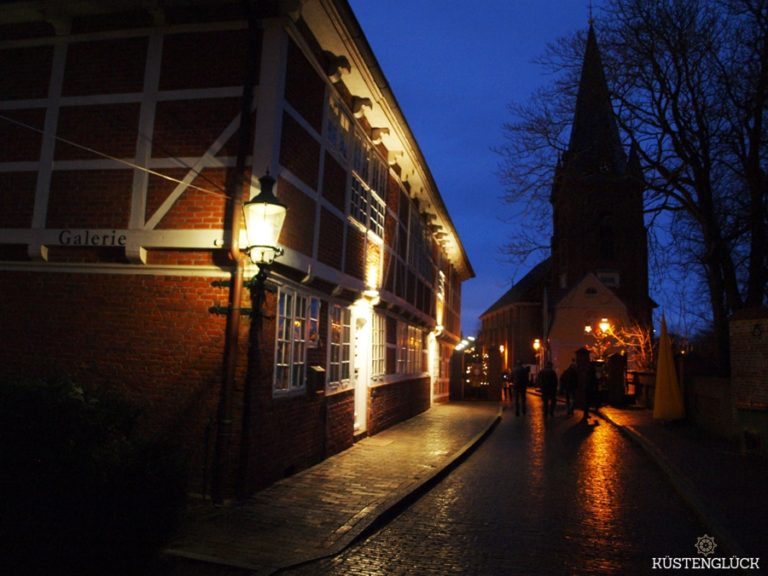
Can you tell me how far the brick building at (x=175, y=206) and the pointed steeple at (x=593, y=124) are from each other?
8.31 metres

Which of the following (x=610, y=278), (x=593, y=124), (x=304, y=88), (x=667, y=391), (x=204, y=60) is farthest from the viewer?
(x=610, y=278)

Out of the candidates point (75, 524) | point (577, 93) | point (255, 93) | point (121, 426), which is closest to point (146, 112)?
point (255, 93)

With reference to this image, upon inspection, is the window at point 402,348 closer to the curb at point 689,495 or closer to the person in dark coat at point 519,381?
the person in dark coat at point 519,381

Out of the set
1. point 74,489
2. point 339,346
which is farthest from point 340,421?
point 74,489

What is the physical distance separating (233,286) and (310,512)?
268 centimetres

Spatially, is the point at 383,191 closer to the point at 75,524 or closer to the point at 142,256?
the point at 142,256

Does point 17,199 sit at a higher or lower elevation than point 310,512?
higher

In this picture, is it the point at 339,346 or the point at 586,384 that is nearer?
the point at 339,346

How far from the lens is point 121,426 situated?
4910 millimetres

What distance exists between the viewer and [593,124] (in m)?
16.0

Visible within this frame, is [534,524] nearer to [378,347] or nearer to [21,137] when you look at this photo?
[378,347]

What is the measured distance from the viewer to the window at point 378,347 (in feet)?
41.5

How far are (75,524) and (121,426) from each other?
3.00 feet

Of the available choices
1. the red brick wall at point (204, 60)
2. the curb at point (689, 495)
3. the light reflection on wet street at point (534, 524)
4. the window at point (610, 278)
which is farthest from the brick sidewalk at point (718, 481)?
the window at point (610, 278)
